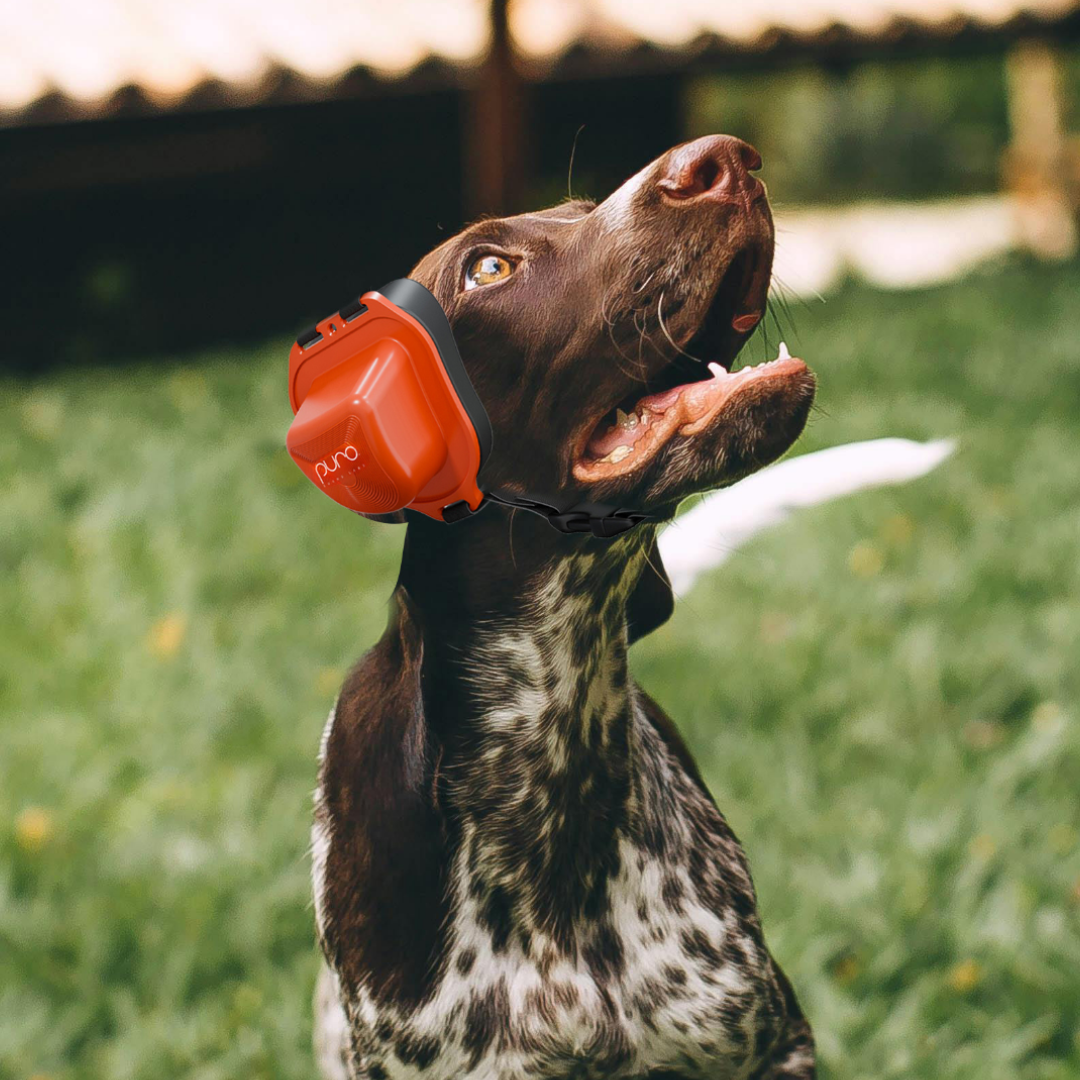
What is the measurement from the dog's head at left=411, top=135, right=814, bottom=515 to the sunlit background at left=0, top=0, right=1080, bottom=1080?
0.09 m

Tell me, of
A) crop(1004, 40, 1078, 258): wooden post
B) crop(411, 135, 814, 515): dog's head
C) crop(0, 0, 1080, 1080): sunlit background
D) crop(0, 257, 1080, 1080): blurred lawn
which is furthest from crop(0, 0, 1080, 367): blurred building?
crop(411, 135, 814, 515): dog's head

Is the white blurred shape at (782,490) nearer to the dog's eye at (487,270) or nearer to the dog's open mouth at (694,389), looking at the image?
the dog's open mouth at (694,389)

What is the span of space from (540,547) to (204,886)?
2043 millimetres

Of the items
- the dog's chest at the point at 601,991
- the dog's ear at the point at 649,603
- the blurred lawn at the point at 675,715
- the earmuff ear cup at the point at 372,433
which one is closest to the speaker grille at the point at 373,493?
the earmuff ear cup at the point at 372,433

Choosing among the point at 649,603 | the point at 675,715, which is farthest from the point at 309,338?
the point at 675,715

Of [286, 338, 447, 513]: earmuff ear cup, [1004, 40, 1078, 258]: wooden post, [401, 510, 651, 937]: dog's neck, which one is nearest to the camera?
[286, 338, 447, 513]: earmuff ear cup

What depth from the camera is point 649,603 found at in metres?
1.23

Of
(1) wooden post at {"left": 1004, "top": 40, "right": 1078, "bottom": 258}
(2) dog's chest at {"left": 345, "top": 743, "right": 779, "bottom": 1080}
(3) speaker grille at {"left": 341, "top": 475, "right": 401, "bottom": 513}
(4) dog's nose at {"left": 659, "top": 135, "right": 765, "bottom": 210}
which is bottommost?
(1) wooden post at {"left": 1004, "top": 40, "right": 1078, "bottom": 258}

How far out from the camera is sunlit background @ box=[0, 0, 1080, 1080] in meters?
2.55

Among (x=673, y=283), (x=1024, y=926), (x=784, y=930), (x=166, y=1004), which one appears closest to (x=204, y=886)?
(x=166, y=1004)

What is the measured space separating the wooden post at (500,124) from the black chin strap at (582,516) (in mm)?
345

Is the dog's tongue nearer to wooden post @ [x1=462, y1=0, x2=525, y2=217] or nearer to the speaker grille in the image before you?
the speaker grille

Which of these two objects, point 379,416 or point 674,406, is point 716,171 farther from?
point 379,416

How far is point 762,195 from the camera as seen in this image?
0.87 m
